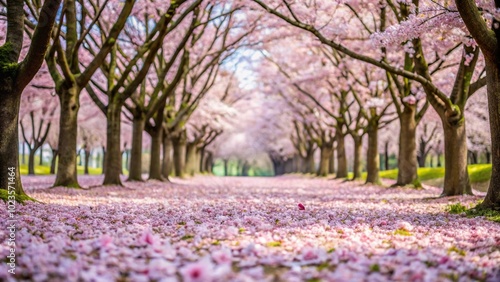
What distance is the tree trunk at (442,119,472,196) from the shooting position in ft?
43.8

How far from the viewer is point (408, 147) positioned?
62.6 ft

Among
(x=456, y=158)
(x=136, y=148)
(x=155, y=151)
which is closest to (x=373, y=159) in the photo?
(x=456, y=158)

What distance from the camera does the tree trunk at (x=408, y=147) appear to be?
62.5 ft

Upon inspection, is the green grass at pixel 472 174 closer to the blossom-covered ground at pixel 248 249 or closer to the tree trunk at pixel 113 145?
the blossom-covered ground at pixel 248 249

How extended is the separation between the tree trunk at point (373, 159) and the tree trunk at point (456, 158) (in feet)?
34.1

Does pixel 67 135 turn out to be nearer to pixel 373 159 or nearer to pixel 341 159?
pixel 373 159

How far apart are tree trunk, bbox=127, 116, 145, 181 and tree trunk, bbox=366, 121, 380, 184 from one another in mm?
13159

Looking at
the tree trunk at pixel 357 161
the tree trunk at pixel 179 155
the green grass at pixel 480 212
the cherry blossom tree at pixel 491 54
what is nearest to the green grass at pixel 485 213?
the green grass at pixel 480 212

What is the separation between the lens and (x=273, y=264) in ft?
14.1

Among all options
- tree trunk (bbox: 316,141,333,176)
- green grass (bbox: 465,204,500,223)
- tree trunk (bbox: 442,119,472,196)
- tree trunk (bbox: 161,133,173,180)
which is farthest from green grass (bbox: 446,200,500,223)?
tree trunk (bbox: 316,141,333,176)

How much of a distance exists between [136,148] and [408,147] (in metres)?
13.8

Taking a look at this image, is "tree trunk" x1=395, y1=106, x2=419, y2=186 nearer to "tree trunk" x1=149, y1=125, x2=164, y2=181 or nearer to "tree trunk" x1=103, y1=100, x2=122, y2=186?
"tree trunk" x1=103, y1=100, x2=122, y2=186

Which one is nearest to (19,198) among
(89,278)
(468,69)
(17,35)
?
(17,35)

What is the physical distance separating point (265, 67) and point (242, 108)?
22378 mm
